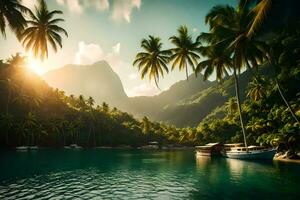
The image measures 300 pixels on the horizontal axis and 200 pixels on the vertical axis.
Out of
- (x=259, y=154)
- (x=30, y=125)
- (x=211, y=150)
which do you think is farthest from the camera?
(x=30, y=125)

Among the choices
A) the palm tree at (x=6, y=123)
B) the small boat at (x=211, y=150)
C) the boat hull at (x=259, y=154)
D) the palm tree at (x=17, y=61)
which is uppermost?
the palm tree at (x=17, y=61)

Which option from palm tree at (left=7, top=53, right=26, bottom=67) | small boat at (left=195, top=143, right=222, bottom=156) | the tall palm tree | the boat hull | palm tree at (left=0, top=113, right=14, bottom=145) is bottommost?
the boat hull

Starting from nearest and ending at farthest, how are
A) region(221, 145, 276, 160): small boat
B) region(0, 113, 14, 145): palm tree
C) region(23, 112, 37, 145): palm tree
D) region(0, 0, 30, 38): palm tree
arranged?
region(0, 0, 30, 38): palm tree, region(221, 145, 276, 160): small boat, region(0, 113, 14, 145): palm tree, region(23, 112, 37, 145): palm tree

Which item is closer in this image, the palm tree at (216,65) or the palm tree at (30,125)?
the palm tree at (216,65)

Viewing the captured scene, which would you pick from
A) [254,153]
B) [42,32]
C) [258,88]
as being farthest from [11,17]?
[258,88]

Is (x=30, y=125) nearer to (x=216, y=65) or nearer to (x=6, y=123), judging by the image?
(x=6, y=123)

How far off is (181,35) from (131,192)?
25465 millimetres

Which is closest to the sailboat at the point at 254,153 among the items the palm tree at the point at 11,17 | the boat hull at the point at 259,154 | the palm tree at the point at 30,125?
the boat hull at the point at 259,154

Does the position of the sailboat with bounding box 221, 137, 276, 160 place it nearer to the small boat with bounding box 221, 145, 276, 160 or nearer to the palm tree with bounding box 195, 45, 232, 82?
the small boat with bounding box 221, 145, 276, 160

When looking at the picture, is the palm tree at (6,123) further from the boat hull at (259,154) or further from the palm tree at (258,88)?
the palm tree at (258,88)

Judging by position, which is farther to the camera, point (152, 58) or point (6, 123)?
point (6, 123)

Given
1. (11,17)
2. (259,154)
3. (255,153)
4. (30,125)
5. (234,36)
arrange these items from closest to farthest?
(11,17), (234,36), (259,154), (255,153), (30,125)

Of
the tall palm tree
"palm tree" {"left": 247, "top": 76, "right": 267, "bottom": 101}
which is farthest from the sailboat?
"palm tree" {"left": 247, "top": 76, "right": 267, "bottom": 101}

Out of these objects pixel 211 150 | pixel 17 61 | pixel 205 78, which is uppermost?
pixel 17 61
